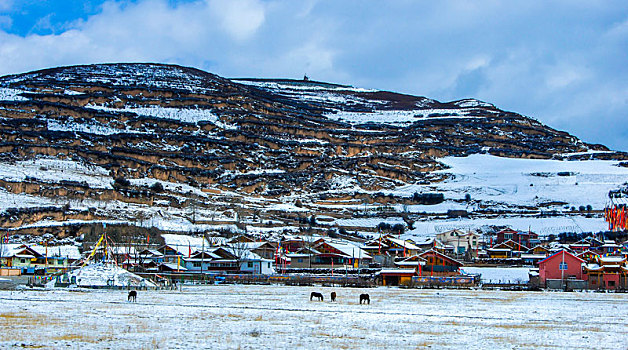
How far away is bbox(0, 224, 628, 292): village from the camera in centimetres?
5603

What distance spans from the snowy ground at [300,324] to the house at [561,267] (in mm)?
23176

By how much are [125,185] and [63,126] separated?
36.9 metres

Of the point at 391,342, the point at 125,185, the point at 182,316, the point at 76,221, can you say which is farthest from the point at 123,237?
the point at 391,342

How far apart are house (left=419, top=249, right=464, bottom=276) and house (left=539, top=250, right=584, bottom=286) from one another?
10.4m

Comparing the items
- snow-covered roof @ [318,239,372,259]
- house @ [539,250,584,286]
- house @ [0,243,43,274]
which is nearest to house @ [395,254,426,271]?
snow-covered roof @ [318,239,372,259]

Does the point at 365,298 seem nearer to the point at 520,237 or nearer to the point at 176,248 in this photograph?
the point at 176,248

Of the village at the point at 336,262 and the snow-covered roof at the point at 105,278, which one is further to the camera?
the village at the point at 336,262

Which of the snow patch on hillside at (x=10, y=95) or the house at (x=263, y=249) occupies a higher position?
the snow patch on hillside at (x=10, y=95)

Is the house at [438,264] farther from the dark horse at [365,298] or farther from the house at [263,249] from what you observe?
the dark horse at [365,298]

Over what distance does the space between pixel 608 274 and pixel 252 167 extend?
104 metres

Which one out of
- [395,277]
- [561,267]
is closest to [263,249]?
[395,277]

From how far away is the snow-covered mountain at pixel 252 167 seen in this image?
111812 mm

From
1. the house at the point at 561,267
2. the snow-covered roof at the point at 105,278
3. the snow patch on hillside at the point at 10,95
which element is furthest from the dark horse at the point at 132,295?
the snow patch on hillside at the point at 10,95

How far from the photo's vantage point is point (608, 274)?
56531 millimetres
